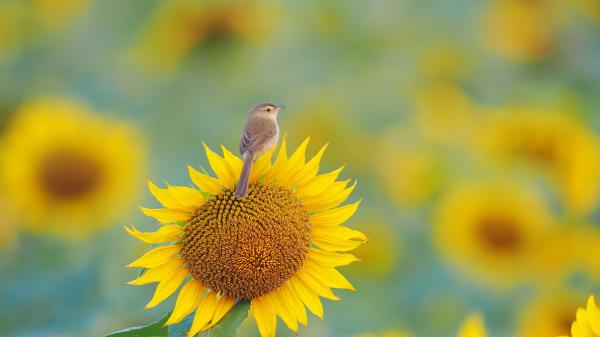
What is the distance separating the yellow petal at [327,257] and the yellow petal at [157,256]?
0.44ft

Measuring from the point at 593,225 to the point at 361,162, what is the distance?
65 cm

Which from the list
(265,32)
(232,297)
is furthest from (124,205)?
(232,297)

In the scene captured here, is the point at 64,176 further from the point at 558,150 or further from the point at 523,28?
the point at 523,28

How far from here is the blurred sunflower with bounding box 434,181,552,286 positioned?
8.61ft

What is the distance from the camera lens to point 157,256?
100 cm

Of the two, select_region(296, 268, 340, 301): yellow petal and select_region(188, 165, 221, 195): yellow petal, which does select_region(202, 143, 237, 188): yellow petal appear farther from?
select_region(296, 268, 340, 301): yellow petal

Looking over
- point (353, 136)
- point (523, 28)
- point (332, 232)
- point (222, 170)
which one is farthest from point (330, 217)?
point (523, 28)

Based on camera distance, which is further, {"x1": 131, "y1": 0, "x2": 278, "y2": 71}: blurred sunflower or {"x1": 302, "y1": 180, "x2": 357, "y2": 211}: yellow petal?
{"x1": 131, "y1": 0, "x2": 278, "y2": 71}: blurred sunflower

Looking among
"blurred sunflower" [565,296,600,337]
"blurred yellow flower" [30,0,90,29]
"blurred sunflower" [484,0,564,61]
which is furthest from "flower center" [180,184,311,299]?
"blurred sunflower" [484,0,564,61]

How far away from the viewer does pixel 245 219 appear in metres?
0.99

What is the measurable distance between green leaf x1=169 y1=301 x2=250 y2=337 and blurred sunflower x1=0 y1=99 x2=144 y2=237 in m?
1.52

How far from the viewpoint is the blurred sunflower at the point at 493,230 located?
262 cm

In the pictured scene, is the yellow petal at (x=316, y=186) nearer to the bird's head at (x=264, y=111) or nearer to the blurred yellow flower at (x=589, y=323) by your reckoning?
the bird's head at (x=264, y=111)

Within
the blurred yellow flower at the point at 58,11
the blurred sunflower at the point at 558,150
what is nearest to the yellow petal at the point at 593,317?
the blurred sunflower at the point at 558,150
